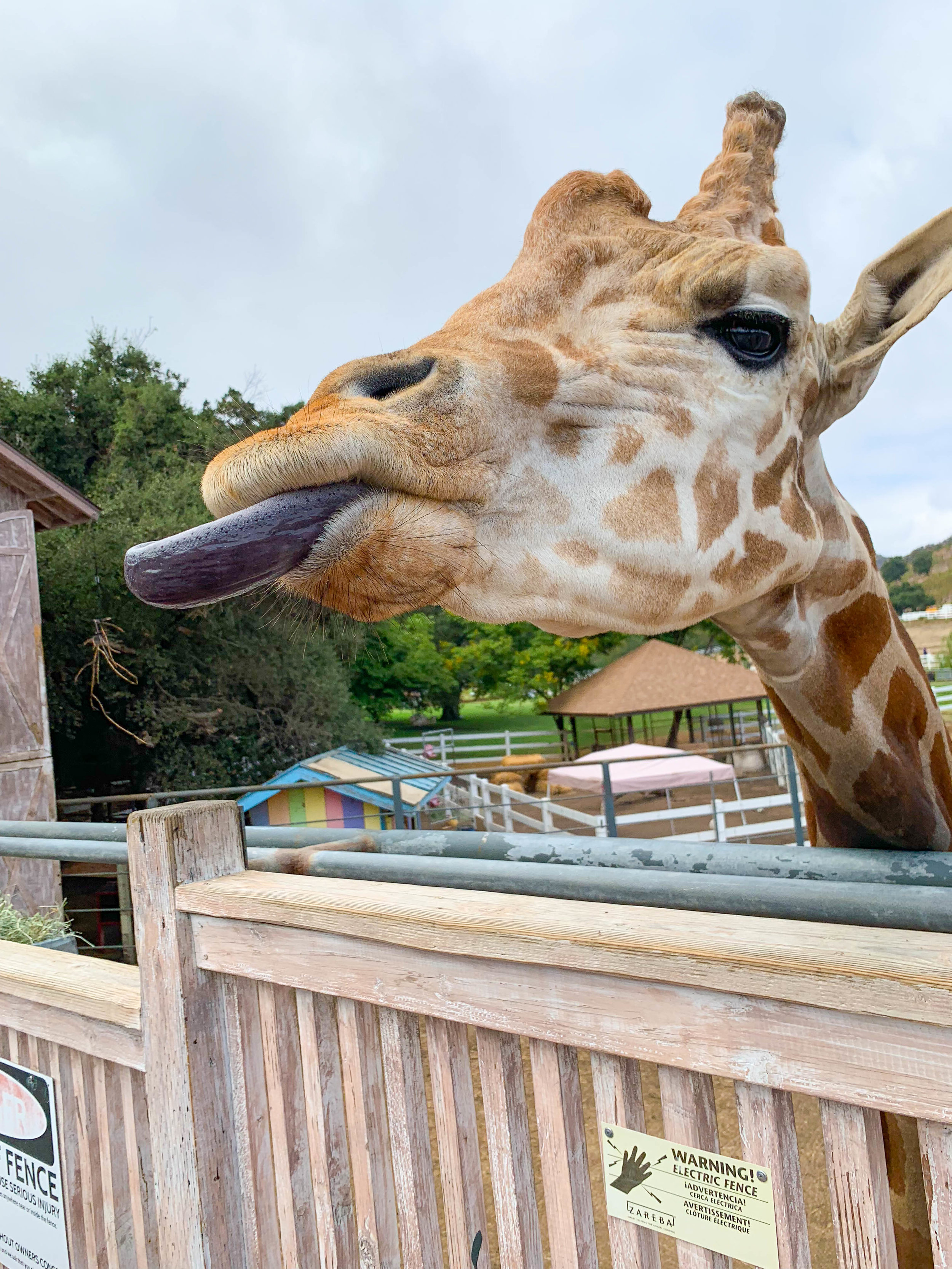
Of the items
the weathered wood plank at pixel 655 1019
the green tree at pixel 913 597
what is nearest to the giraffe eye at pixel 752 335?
the weathered wood plank at pixel 655 1019

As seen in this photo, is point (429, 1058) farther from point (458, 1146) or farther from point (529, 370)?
point (529, 370)

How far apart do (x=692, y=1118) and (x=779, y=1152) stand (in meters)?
0.09

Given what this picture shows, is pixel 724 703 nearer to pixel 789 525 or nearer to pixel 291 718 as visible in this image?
pixel 291 718

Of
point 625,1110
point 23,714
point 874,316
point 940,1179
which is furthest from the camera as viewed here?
point 23,714

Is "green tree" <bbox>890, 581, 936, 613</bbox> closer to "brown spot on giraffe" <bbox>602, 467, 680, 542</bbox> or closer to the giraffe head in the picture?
the giraffe head

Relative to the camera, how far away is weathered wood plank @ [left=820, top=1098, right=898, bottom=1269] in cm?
78

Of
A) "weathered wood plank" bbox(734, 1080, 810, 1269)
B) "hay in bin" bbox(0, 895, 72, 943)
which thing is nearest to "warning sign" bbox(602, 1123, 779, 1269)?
"weathered wood plank" bbox(734, 1080, 810, 1269)

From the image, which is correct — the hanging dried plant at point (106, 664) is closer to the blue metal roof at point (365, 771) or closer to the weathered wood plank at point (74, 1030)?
the blue metal roof at point (365, 771)

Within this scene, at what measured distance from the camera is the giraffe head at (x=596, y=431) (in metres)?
1.00

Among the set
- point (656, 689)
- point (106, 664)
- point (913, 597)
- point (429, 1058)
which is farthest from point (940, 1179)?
point (913, 597)

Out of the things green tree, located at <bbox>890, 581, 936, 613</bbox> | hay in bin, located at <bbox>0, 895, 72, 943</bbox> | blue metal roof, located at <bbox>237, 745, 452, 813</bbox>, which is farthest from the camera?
green tree, located at <bbox>890, 581, 936, 613</bbox>

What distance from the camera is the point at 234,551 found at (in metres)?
0.92

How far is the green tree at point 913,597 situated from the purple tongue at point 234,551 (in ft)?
212

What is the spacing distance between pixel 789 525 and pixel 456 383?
0.62 meters
